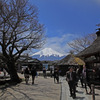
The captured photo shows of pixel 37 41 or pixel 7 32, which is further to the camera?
pixel 37 41

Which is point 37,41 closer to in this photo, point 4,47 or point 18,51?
point 18,51

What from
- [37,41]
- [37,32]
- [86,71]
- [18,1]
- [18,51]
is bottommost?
[86,71]

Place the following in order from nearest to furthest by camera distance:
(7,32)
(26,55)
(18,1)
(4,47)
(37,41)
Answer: (18,1), (7,32), (4,47), (37,41), (26,55)

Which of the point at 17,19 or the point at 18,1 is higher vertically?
the point at 18,1

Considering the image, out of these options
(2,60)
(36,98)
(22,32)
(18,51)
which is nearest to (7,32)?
(22,32)

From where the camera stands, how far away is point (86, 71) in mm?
8594

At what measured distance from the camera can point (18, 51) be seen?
49.6 feet

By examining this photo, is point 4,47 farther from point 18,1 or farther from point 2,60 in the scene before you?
point 18,1

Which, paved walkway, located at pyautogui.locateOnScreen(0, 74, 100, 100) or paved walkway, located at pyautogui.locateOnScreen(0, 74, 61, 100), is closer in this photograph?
paved walkway, located at pyautogui.locateOnScreen(0, 74, 100, 100)

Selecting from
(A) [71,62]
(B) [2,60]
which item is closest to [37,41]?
(B) [2,60]

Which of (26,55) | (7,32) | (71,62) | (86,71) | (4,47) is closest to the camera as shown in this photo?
(86,71)

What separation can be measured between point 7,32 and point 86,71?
8.74 meters

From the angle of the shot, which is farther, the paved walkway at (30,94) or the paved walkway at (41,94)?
the paved walkway at (30,94)

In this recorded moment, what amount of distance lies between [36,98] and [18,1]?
891cm
